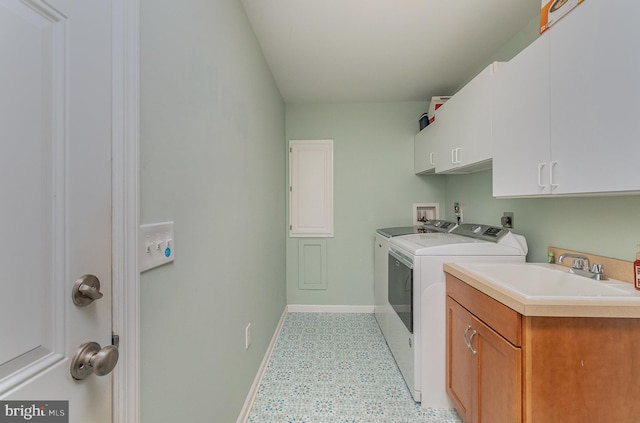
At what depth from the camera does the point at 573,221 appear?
4.78ft

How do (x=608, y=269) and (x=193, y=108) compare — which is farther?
(x=608, y=269)

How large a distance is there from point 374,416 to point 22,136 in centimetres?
197

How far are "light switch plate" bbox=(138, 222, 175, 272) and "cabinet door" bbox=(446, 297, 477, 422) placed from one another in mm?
1419

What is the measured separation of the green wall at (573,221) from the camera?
3.93 feet

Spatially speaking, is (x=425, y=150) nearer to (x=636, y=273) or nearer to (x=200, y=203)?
(x=636, y=273)

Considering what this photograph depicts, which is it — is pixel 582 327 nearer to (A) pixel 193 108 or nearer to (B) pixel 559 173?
(B) pixel 559 173

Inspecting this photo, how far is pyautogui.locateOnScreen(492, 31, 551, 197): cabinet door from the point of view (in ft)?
4.05

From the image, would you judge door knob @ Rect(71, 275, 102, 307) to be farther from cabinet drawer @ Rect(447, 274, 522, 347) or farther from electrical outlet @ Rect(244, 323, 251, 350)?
cabinet drawer @ Rect(447, 274, 522, 347)

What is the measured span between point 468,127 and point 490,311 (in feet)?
4.16

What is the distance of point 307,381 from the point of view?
6.23ft

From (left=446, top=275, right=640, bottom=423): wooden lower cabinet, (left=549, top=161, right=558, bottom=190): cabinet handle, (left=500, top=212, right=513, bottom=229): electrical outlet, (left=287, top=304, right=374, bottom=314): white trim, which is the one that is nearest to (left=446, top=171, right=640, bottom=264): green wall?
(left=500, top=212, right=513, bottom=229): electrical outlet

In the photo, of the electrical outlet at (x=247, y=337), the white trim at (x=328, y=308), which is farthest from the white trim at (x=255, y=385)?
the white trim at (x=328, y=308)

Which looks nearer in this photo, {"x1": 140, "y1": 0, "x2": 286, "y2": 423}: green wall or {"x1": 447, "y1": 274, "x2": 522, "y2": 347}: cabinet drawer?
{"x1": 140, "y1": 0, "x2": 286, "y2": 423}: green wall

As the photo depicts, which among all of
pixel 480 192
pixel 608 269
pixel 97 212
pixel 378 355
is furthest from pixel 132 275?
pixel 480 192
